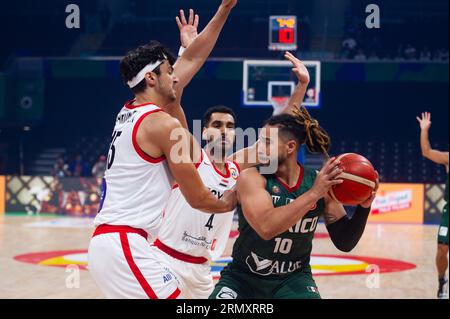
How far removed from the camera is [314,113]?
24.6 meters

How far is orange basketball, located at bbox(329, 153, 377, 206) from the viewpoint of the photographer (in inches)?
159

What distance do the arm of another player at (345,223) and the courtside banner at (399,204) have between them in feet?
49.9

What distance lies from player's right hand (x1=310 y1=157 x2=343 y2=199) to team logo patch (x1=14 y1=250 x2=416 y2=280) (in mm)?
6200

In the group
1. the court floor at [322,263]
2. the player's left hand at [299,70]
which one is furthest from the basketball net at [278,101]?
the player's left hand at [299,70]

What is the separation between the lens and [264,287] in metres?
4.35

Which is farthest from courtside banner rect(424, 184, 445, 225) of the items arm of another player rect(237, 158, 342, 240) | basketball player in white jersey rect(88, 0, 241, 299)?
basketball player in white jersey rect(88, 0, 241, 299)

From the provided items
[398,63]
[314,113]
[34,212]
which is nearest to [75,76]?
[34,212]

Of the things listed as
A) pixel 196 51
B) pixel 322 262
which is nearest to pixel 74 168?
pixel 322 262

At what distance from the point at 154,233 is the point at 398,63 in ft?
64.5

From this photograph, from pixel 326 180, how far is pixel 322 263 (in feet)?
26.1

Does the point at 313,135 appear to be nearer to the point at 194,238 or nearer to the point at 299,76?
the point at 299,76

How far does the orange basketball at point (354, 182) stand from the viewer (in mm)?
4051
